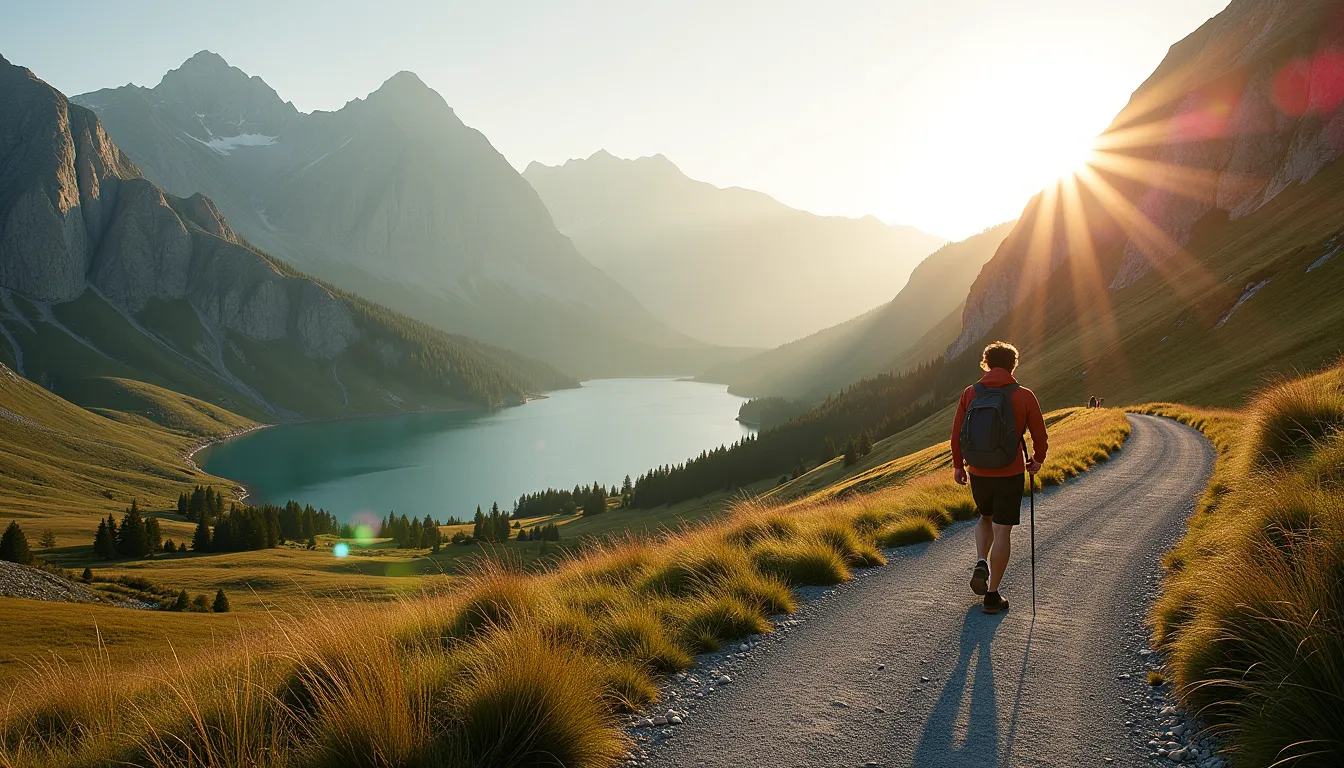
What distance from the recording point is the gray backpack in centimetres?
871

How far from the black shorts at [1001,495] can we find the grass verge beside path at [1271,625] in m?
1.95

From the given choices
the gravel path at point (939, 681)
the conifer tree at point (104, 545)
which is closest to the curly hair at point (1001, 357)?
the gravel path at point (939, 681)

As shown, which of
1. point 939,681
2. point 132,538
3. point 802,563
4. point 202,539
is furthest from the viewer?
point 202,539

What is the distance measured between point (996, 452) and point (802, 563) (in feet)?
12.8

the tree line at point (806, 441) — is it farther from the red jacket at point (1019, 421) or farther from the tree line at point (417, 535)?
the red jacket at point (1019, 421)

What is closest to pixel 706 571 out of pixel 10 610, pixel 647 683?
pixel 647 683

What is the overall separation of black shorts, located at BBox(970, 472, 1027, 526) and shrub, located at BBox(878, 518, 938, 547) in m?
4.73

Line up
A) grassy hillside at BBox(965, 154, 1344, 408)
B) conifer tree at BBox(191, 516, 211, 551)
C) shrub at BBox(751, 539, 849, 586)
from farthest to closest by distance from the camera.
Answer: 1. conifer tree at BBox(191, 516, 211, 551)
2. grassy hillside at BBox(965, 154, 1344, 408)
3. shrub at BBox(751, 539, 849, 586)

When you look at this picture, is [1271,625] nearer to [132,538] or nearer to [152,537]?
[132,538]

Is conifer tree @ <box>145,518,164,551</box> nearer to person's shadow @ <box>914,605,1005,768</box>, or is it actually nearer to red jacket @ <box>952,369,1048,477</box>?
red jacket @ <box>952,369,1048,477</box>

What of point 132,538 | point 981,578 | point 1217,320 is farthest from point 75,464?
point 1217,320

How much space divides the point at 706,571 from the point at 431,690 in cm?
537

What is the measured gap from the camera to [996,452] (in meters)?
8.75

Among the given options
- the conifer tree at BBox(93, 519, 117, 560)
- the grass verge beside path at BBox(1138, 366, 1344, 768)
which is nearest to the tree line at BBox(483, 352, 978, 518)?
the conifer tree at BBox(93, 519, 117, 560)
